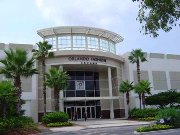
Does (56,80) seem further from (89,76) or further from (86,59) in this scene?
(89,76)

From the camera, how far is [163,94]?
50.1 m

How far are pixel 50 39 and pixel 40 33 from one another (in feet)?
6.31

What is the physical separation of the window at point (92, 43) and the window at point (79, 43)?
1019 millimetres

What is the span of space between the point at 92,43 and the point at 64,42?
191 inches

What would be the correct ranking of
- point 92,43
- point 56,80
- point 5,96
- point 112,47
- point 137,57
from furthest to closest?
point 112,47 < point 92,43 < point 137,57 < point 56,80 < point 5,96

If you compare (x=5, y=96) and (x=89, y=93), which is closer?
(x=5, y=96)

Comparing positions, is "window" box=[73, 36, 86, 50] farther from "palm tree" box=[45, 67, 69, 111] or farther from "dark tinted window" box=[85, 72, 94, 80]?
"palm tree" box=[45, 67, 69, 111]

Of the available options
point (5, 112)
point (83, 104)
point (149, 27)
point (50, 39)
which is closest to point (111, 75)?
point (83, 104)

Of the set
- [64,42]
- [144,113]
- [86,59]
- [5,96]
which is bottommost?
[144,113]

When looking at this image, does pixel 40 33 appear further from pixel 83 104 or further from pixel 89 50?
pixel 83 104

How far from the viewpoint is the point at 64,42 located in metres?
49.6

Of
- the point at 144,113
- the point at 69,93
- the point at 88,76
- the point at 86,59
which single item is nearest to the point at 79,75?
the point at 88,76

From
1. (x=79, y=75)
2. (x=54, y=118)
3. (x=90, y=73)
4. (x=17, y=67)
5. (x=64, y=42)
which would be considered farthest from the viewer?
(x=90, y=73)

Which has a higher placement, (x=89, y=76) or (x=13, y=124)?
(x=89, y=76)
